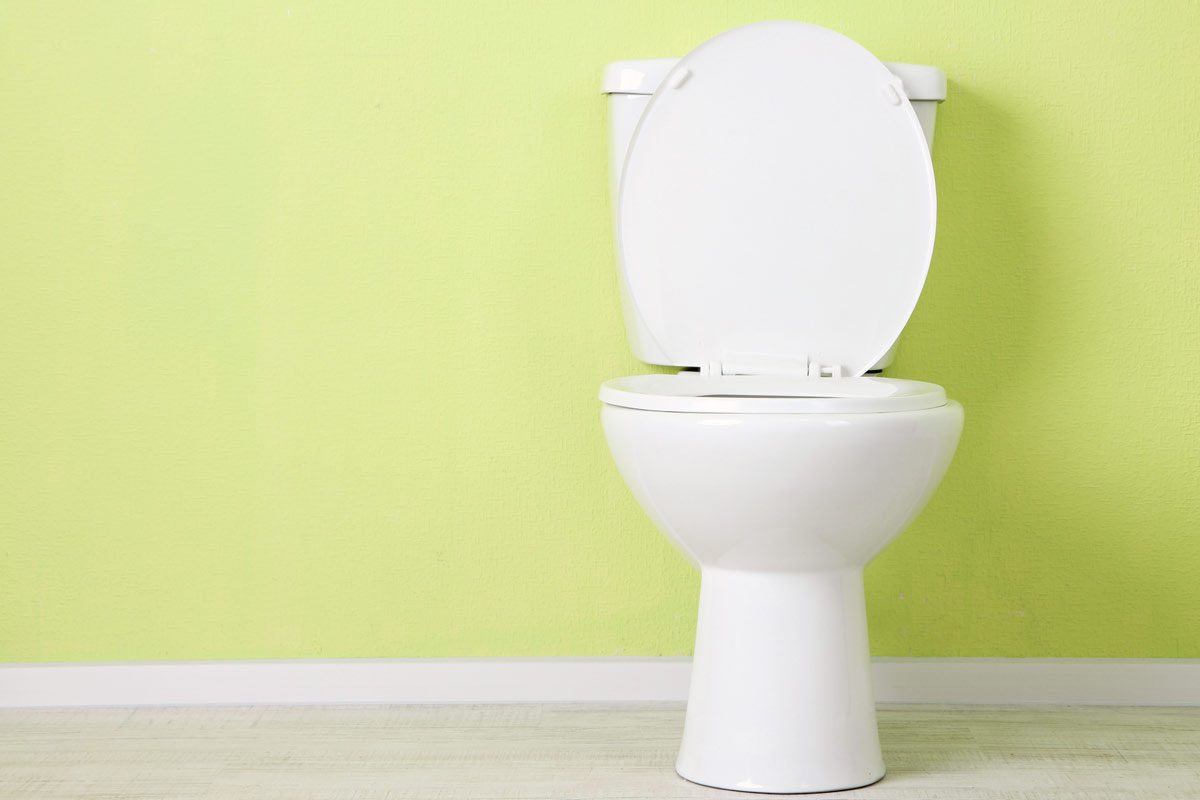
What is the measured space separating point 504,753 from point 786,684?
0.38 metres

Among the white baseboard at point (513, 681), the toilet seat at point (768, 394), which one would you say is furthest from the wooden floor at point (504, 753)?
the toilet seat at point (768, 394)

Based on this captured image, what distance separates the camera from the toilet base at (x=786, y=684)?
1306 millimetres

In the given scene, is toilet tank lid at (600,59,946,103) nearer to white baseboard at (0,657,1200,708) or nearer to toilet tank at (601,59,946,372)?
toilet tank at (601,59,946,372)

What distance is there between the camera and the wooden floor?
4.43 feet

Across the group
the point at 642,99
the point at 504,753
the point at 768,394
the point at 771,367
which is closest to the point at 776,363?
the point at 771,367

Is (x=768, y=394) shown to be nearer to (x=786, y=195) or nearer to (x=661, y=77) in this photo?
(x=786, y=195)

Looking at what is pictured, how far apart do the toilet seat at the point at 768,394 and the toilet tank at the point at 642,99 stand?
13 cm

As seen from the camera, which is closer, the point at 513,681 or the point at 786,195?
the point at 786,195

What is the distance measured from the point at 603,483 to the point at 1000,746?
610 millimetres

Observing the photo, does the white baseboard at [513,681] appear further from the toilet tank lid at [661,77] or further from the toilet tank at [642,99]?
the toilet tank lid at [661,77]

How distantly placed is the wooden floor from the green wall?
98 millimetres

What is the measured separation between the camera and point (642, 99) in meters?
1.51

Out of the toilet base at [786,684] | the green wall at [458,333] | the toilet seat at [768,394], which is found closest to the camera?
the toilet seat at [768,394]

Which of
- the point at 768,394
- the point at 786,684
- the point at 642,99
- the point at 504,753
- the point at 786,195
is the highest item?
the point at 642,99
